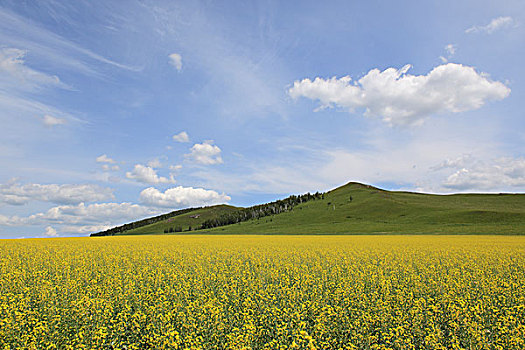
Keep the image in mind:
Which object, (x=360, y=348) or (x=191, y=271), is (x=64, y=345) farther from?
(x=191, y=271)

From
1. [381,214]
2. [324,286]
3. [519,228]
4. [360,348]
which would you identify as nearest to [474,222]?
[519,228]

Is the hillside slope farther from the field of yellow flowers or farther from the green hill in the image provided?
the field of yellow flowers

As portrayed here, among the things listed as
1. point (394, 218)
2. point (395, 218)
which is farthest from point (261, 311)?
point (394, 218)

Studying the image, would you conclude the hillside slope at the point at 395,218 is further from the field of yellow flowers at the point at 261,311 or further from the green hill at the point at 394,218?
the field of yellow flowers at the point at 261,311

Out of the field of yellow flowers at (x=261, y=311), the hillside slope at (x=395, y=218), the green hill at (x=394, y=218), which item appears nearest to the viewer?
the field of yellow flowers at (x=261, y=311)

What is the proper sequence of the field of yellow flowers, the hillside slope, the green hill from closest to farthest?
the field of yellow flowers → the hillside slope → the green hill

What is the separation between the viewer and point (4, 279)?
12500mm

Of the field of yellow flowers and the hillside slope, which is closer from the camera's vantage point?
the field of yellow flowers

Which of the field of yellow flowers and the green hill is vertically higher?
the green hill

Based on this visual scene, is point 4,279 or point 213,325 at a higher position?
point 4,279

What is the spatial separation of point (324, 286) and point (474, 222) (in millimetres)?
74280

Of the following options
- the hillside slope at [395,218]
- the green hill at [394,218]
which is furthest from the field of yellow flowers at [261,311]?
the green hill at [394,218]

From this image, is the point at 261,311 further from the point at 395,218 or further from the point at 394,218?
the point at 394,218

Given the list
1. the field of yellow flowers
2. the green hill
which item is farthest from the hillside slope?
the field of yellow flowers
